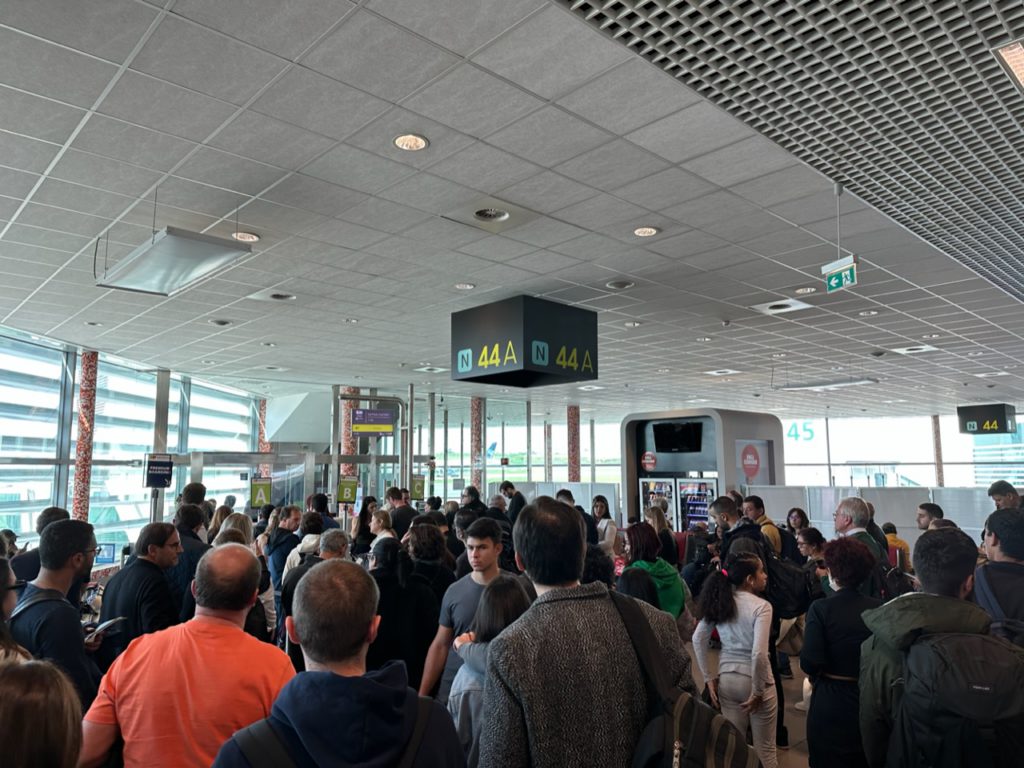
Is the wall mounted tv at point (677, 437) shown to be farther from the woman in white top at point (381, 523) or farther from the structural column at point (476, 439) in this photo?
the structural column at point (476, 439)

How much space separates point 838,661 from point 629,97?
3.02 metres

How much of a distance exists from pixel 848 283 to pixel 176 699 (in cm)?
492

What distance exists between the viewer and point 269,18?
10.3 ft

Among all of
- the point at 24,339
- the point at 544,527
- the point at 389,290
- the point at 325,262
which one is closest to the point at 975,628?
the point at 544,527

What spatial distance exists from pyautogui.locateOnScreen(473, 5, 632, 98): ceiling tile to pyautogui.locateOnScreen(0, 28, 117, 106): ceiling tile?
198 centimetres

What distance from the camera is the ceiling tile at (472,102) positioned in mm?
3648

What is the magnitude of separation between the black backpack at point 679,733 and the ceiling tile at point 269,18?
2951 mm

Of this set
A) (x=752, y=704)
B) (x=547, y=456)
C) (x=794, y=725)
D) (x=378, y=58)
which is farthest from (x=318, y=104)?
(x=547, y=456)

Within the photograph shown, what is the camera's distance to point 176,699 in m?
1.80

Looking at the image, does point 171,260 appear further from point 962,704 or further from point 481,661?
point 962,704

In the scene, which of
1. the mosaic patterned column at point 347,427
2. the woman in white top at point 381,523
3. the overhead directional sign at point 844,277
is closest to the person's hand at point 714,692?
the woman in white top at point 381,523

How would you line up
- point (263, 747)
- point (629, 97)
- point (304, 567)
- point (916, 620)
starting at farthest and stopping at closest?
1. point (304, 567)
2. point (629, 97)
3. point (916, 620)
4. point (263, 747)

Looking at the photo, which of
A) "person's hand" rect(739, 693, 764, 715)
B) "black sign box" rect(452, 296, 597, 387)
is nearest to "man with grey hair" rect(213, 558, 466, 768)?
"person's hand" rect(739, 693, 764, 715)

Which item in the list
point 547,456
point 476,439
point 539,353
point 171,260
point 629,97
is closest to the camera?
point 629,97
